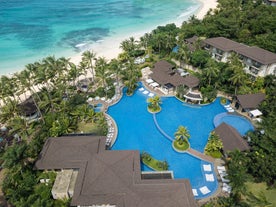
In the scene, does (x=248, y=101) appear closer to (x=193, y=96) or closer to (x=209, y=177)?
(x=193, y=96)

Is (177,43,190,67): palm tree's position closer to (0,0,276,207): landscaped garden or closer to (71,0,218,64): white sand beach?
(0,0,276,207): landscaped garden

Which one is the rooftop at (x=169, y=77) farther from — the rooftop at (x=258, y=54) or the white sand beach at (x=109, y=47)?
the white sand beach at (x=109, y=47)

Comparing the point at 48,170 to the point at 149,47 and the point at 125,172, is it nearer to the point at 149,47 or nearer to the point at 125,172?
the point at 125,172

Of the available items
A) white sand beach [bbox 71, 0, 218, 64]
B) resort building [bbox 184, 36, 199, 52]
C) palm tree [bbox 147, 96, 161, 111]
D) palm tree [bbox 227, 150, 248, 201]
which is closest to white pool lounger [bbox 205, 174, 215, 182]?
palm tree [bbox 227, 150, 248, 201]

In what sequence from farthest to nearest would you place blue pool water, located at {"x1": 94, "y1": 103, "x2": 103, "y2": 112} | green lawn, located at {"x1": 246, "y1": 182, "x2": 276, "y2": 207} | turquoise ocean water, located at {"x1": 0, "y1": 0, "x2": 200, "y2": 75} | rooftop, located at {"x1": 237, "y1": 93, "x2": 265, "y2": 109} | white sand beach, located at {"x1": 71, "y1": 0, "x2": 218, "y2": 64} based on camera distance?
A: turquoise ocean water, located at {"x1": 0, "y1": 0, "x2": 200, "y2": 75} < white sand beach, located at {"x1": 71, "y1": 0, "x2": 218, "y2": 64} < blue pool water, located at {"x1": 94, "y1": 103, "x2": 103, "y2": 112} < rooftop, located at {"x1": 237, "y1": 93, "x2": 265, "y2": 109} < green lawn, located at {"x1": 246, "y1": 182, "x2": 276, "y2": 207}

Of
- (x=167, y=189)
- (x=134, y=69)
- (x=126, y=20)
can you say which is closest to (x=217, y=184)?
(x=167, y=189)
